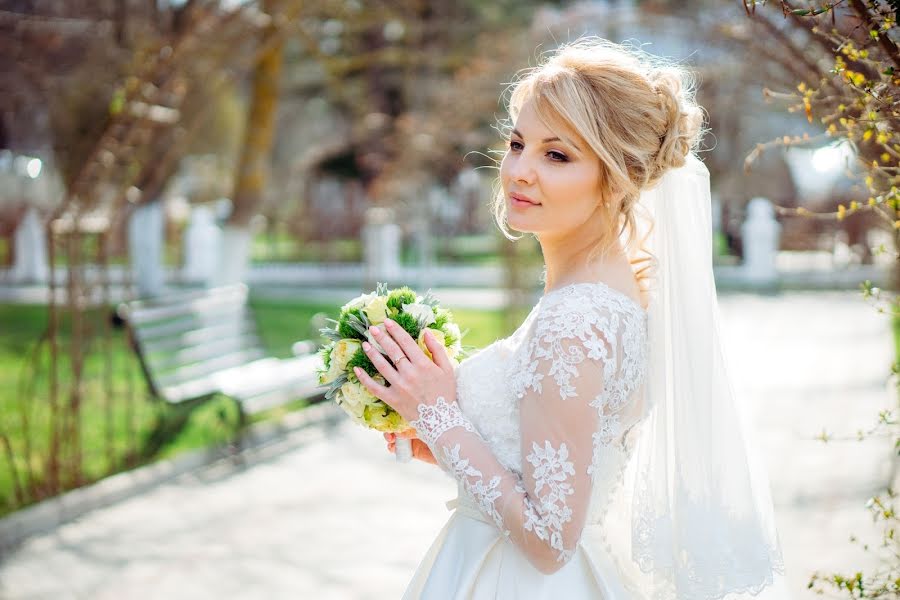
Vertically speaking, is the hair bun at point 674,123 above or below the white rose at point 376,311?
above

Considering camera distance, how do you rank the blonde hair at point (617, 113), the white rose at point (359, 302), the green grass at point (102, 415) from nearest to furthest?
1. the blonde hair at point (617, 113)
2. the white rose at point (359, 302)
3. the green grass at point (102, 415)

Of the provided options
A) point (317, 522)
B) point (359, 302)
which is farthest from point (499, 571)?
point (317, 522)

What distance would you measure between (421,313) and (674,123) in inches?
27.6

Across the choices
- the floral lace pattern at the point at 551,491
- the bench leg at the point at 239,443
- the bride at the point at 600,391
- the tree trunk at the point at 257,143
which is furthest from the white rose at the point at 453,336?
the tree trunk at the point at 257,143

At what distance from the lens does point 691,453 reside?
2.47 meters

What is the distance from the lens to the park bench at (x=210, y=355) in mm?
8008

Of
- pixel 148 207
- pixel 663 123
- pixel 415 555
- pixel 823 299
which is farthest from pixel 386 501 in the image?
pixel 823 299

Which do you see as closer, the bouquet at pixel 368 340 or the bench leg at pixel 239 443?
the bouquet at pixel 368 340

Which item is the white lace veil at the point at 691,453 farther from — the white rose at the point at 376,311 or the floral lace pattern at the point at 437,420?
the white rose at the point at 376,311

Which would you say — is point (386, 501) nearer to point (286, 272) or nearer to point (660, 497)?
point (660, 497)

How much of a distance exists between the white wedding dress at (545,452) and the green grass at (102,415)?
4.10 metres

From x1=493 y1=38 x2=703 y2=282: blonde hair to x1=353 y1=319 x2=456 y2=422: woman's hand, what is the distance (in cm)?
42

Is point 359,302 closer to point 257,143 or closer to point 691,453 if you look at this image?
point 691,453

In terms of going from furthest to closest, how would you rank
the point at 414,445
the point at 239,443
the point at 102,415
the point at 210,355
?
the point at 102,415 → the point at 210,355 → the point at 239,443 → the point at 414,445
